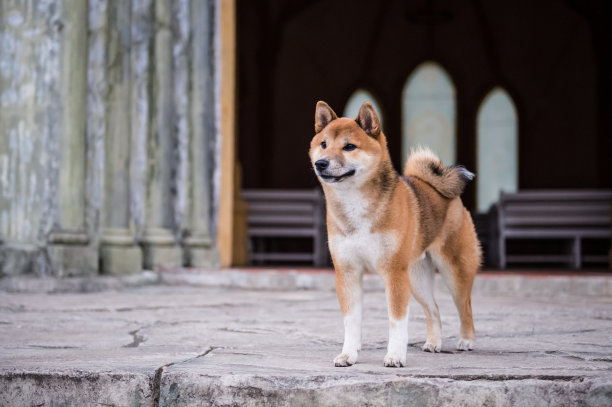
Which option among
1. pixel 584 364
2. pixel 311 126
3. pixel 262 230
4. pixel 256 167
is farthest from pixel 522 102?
pixel 584 364

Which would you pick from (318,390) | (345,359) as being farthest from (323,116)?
(318,390)

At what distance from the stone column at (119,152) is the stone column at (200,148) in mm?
1008

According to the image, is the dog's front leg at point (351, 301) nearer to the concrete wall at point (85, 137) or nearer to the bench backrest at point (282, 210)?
the concrete wall at point (85, 137)

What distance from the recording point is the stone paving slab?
2.03 metres

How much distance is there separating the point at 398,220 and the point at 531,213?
792cm

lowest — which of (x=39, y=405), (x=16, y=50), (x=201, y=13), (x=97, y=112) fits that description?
(x=39, y=405)

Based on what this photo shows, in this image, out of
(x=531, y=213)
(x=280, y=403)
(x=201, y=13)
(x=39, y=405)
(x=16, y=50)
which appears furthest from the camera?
(x=531, y=213)

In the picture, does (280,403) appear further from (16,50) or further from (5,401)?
(16,50)

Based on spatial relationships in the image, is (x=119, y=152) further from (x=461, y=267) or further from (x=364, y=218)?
(x=364, y=218)

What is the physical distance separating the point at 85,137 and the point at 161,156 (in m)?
1.25

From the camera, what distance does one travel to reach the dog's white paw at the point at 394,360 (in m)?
2.27

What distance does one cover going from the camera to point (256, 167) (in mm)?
16547

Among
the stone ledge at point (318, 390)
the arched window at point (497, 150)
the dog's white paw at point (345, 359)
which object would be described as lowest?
the stone ledge at point (318, 390)

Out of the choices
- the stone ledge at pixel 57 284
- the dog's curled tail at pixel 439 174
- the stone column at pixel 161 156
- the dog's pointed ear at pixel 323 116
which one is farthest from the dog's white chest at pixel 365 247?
the stone column at pixel 161 156
